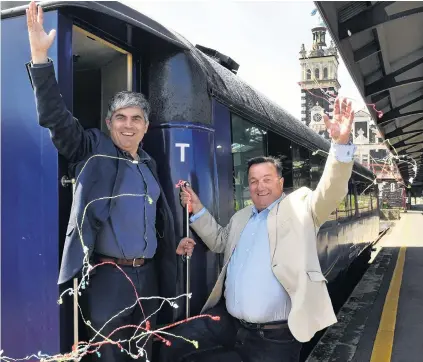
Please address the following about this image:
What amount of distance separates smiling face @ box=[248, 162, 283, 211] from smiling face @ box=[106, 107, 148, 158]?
2.66 ft

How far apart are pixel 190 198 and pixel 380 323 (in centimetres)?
459

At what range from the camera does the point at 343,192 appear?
2559 mm

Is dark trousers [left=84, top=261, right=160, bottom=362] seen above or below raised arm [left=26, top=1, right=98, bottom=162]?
below

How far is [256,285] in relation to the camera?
8.82 feet

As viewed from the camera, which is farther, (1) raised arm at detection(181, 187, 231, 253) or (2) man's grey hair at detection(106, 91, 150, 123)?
(1) raised arm at detection(181, 187, 231, 253)

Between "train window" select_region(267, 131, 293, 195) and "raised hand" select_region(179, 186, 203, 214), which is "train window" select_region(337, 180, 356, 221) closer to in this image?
"train window" select_region(267, 131, 293, 195)

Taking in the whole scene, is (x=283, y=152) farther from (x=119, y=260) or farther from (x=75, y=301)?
(x=75, y=301)

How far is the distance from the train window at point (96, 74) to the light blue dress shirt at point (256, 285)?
959 mm

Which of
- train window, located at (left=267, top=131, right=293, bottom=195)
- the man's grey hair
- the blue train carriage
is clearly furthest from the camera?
train window, located at (left=267, top=131, right=293, bottom=195)

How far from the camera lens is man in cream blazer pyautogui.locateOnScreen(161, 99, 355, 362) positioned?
2.55 m

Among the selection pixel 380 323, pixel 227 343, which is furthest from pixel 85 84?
pixel 380 323

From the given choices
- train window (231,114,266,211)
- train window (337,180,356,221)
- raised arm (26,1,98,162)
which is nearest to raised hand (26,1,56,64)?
raised arm (26,1,98,162)

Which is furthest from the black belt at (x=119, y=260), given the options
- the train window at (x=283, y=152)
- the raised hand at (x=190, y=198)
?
the train window at (x=283, y=152)

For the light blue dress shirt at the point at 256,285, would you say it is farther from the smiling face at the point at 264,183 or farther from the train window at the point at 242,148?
the train window at the point at 242,148
